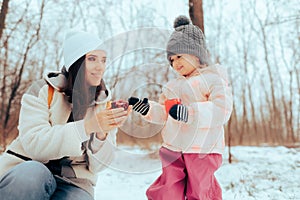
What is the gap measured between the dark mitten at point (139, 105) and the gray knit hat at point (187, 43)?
222 mm

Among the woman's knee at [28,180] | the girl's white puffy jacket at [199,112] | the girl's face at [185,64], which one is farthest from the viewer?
the girl's face at [185,64]

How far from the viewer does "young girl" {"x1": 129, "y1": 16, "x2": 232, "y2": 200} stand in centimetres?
109

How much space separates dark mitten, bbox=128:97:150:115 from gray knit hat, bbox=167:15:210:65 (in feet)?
0.73

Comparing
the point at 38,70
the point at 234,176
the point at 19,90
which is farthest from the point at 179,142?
the point at 38,70

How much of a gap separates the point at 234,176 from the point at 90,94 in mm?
2365

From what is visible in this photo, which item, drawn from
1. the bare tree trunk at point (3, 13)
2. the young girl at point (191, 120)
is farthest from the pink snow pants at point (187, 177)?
the bare tree trunk at point (3, 13)

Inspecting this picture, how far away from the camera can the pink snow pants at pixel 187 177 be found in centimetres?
114

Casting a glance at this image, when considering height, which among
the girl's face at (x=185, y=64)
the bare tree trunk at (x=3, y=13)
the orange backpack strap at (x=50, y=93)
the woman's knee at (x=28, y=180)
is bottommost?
the woman's knee at (x=28, y=180)

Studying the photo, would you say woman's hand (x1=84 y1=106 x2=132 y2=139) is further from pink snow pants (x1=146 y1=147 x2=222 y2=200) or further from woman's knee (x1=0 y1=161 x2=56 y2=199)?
pink snow pants (x1=146 y1=147 x2=222 y2=200)

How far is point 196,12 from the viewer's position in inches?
97.6

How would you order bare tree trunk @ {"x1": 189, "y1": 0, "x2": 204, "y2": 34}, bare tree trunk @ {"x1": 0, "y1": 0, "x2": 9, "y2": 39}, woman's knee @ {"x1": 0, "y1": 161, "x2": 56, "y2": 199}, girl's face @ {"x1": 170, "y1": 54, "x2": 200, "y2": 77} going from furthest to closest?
bare tree trunk @ {"x1": 0, "y1": 0, "x2": 9, "y2": 39}, bare tree trunk @ {"x1": 189, "y1": 0, "x2": 204, "y2": 34}, girl's face @ {"x1": 170, "y1": 54, "x2": 200, "y2": 77}, woman's knee @ {"x1": 0, "y1": 161, "x2": 56, "y2": 199}

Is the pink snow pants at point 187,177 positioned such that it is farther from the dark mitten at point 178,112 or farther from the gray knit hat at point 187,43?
the gray knit hat at point 187,43

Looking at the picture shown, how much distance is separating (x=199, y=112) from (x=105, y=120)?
1.18ft

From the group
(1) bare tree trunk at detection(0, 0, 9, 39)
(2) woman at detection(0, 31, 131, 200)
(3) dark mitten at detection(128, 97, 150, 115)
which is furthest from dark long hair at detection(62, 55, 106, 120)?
(1) bare tree trunk at detection(0, 0, 9, 39)
